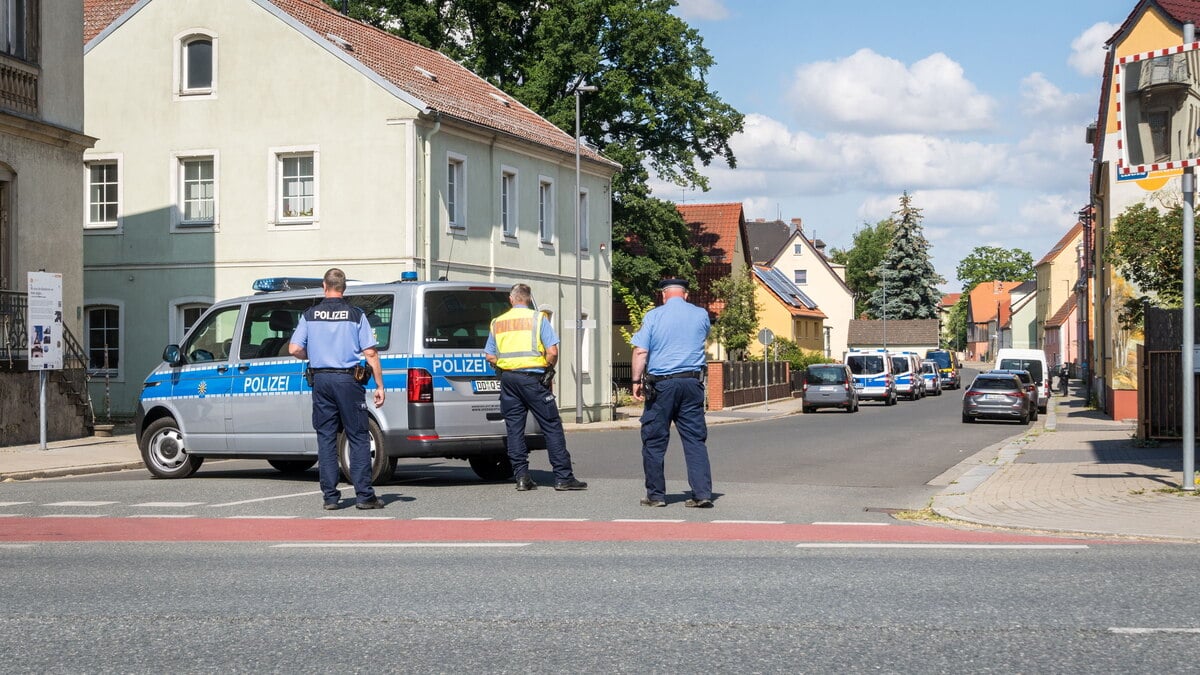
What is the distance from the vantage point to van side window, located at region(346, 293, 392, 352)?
13375 millimetres

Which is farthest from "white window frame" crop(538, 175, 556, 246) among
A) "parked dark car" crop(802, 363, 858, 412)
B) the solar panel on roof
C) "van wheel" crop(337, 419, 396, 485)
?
the solar panel on roof

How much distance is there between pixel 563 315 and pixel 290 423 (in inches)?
906

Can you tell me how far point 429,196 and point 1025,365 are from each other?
2793cm

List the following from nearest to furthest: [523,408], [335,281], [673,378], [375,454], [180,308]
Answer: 1. [673,378]
2. [335,281]
3. [523,408]
4. [375,454]
5. [180,308]

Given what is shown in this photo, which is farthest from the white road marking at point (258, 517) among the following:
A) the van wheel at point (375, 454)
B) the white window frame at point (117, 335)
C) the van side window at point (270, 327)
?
the white window frame at point (117, 335)

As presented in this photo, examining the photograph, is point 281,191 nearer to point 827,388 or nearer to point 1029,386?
point 827,388

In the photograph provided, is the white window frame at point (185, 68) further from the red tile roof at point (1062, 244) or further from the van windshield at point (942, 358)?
the red tile roof at point (1062, 244)

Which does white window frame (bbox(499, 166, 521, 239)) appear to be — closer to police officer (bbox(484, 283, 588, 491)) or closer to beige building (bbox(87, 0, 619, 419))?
beige building (bbox(87, 0, 619, 419))

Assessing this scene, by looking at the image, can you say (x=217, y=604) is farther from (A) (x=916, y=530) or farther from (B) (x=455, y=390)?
(B) (x=455, y=390)

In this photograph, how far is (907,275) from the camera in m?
113

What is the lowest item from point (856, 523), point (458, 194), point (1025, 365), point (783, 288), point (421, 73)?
point (856, 523)

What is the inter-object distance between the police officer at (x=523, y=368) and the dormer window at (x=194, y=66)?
20.3m

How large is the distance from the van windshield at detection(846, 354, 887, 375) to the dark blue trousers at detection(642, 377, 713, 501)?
139 feet

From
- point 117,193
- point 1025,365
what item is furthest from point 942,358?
point 117,193
